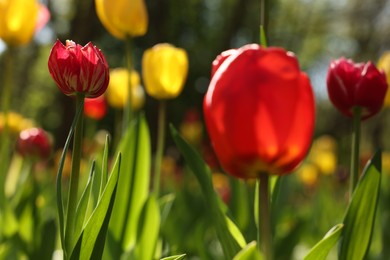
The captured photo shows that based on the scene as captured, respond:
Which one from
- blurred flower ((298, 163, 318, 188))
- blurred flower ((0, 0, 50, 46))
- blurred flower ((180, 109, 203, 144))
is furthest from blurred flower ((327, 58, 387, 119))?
blurred flower ((298, 163, 318, 188))

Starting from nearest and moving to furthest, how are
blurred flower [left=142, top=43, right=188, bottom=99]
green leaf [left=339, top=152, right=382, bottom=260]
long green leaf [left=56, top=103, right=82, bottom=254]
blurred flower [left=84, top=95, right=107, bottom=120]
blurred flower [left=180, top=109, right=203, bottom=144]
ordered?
long green leaf [left=56, top=103, right=82, bottom=254]
green leaf [left=339, top=152, right=382, bottom=260]
blurred flower [left=142, top=43, right=188, bottom=99]
blurred flower [left=84, top=95, right=107, bottom=120]
blurred flower [left=180, top=109, right=203, bottom=144]

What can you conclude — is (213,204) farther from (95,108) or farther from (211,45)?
(211,45)

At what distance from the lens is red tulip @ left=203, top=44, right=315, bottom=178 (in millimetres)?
483

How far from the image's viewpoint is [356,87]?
76 cm

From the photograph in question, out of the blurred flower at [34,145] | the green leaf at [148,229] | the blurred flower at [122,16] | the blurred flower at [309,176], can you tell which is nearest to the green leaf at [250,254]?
the green leaf at [148,229]

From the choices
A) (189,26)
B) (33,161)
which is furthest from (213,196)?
(189,26)

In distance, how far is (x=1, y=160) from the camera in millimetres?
Result: 1326

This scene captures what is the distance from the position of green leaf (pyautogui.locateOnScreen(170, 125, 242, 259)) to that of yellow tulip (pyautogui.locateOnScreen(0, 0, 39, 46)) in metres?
0.74

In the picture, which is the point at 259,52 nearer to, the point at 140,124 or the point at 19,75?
the point at 140,124

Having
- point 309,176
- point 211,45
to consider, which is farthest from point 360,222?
point 211,45

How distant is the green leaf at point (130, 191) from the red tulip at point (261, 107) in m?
0.51

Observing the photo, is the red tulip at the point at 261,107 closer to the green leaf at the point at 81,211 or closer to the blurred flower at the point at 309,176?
the green leaf at the point at 81,211

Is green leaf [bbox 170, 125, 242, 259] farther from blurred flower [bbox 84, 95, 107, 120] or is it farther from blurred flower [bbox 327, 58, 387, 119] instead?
blurred flower [bbox 84, 95, 107, 120]

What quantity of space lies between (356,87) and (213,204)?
0.25 m
